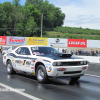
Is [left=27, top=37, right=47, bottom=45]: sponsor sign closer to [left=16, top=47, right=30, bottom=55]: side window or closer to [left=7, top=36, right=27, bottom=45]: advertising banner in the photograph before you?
[left=7, top=36, right=27, bottom=45]: advertising banner

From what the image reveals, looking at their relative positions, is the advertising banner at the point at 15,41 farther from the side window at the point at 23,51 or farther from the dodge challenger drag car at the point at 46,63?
the dodge challenger drag car at the point at 46,63

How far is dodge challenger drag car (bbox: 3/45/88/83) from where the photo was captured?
21.5 feet

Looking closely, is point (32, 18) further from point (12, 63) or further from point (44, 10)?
point (12, 63)

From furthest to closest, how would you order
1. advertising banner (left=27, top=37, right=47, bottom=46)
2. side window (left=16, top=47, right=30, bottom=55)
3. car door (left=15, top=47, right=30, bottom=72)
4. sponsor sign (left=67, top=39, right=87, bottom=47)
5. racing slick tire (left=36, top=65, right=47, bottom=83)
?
→ sponsor sign (left=67, top=39, right=87, bottom=47)
advertising banner (left=27, top=37, right=47, bottom=46)
side window (left=16, top=47, right=30, bottom=55)
car door (left=15, top=47, right=30, bottom=72)
racing slick tire (left=36, top=65, right=47, bottom=83)

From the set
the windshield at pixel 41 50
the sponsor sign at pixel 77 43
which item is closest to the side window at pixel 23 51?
the windshield at pixel 41 50

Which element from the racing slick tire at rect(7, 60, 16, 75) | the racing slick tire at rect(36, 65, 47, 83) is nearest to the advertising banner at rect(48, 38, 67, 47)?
the racing slick tire at rect(7, 60, 16, 75)

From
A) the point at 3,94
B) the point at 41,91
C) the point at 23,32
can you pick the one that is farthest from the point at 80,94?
the point at 23,32

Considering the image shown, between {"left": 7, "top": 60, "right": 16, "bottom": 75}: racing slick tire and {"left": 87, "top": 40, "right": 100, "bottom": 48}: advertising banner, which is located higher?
{"left": 87, "top": 40, "right": 100, "bottom": 48}: advertising banner

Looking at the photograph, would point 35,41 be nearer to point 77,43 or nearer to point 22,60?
point 77,43

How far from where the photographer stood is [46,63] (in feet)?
22.0

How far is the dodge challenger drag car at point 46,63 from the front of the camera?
21.5ft

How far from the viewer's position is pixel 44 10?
89.9 metres

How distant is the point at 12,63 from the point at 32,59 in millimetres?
1899

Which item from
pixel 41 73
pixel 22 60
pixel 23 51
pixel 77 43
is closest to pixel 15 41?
pixel 77 43
